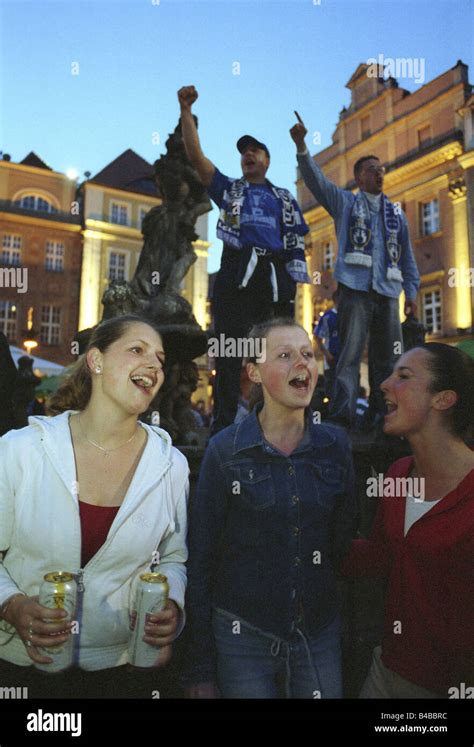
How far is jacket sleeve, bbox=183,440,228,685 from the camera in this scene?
2002 mm

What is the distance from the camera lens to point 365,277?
4375 mm

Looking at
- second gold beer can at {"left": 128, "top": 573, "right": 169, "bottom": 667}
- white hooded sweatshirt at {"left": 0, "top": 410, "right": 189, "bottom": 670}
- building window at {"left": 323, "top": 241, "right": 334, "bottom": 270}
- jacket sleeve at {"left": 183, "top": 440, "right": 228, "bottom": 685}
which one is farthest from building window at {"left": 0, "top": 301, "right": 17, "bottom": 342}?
second gold beer can at {"left": 128, "top": 573, "right": 169, "bottom": 667}

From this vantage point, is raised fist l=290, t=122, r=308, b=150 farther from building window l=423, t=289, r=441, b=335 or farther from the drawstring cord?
building window l=423, t=289, r=441, b=335

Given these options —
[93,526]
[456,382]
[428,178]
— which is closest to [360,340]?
[456,382]

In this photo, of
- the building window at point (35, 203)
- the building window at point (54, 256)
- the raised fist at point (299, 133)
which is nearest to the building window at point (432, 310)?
the building window at point (54, 256)

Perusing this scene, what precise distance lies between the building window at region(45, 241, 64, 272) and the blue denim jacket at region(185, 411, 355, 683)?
106 ft

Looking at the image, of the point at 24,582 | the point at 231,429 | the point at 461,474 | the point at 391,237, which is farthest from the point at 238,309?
the point at 24,582

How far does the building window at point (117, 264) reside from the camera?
3409 cm

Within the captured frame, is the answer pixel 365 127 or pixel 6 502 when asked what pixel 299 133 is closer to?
pixel 6 502

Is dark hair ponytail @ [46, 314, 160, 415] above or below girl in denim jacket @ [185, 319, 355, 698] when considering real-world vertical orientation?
above

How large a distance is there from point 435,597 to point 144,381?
137cm

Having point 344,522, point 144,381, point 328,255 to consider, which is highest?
point 328,255

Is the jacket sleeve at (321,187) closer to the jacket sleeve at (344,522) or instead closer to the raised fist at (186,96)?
the raised fist at (186,96)
